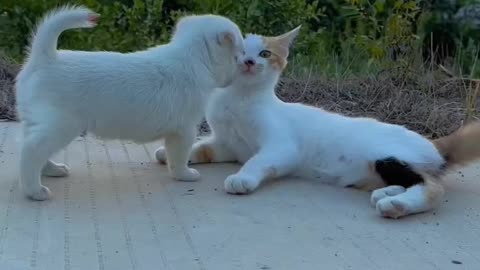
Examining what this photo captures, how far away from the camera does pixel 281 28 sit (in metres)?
5.40

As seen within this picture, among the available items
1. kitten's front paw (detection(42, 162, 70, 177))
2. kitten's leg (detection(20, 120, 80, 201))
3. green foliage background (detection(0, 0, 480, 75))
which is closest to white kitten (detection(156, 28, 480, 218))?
kitten's front paw (detection(42, 162, 70, 177))

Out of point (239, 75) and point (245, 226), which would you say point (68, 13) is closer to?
point (239, 75)

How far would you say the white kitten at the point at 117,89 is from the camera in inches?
101

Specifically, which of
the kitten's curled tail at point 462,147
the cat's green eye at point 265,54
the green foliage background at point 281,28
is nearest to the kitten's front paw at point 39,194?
the cat's green eye at point 265,54

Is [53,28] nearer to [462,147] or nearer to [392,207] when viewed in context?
[392,207]

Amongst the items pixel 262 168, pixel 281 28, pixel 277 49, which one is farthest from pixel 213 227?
pixel 281 28

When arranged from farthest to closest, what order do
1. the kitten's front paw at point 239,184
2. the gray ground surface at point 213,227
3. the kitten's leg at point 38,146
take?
the kitten's front paw at point 239,184 → the kitten's leg at point 38,146 → the gray ground surface at point 213,227

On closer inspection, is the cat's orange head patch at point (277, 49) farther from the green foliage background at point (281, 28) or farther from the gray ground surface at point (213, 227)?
the green foliage background at point (281, 28)

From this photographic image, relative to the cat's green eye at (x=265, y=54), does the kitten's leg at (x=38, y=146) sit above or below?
below

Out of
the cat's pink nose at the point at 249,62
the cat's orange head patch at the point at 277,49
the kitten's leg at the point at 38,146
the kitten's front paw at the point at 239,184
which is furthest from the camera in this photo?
the cat's orange head patch at the point at 277,49

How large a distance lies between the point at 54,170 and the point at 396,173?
1195 millimetres

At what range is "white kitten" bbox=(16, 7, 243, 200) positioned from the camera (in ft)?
8.42

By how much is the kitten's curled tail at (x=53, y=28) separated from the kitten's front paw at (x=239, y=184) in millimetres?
706

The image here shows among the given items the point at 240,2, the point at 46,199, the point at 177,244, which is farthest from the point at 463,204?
the point at 240,2
